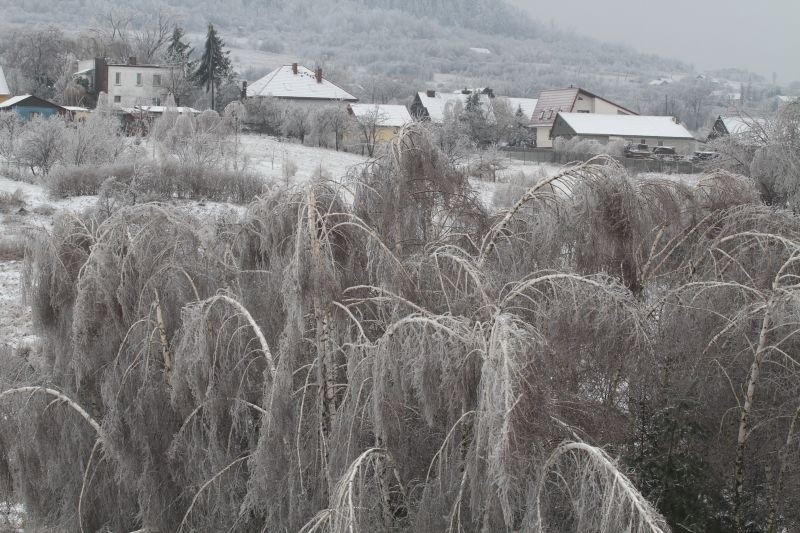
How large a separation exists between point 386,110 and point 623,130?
18906 millimetres

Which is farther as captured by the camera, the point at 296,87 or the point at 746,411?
the point at 296,87

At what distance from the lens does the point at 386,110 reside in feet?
227

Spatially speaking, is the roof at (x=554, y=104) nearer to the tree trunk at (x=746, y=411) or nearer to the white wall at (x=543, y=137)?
the white wall at (x=543, y=137)

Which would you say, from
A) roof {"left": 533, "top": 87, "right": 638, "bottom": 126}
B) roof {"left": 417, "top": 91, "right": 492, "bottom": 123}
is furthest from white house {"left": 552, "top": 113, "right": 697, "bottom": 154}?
roof {"left": 417, "top": 91, "right": 492, "bottom": 123}

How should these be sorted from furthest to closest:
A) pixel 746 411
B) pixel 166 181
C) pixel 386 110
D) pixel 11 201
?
pixel 386 110 < pixel 166 181 < pixel 11 201 < pixel 746 411

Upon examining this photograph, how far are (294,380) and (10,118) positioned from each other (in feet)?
138

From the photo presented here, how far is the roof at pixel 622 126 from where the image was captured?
216ft

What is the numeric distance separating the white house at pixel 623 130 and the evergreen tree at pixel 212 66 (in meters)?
27.1

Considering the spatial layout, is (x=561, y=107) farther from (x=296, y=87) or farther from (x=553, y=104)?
(x=296, y=87)

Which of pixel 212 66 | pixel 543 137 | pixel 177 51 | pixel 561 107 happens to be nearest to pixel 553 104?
pixel 561 107

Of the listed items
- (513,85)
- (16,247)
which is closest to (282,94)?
(16,247)

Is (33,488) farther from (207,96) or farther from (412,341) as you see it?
(207,96)

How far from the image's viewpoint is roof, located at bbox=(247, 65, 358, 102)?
7325 cm

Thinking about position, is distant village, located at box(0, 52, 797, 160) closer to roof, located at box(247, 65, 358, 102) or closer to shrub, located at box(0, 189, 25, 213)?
roof, located at box(247, 65, 358, 102)
